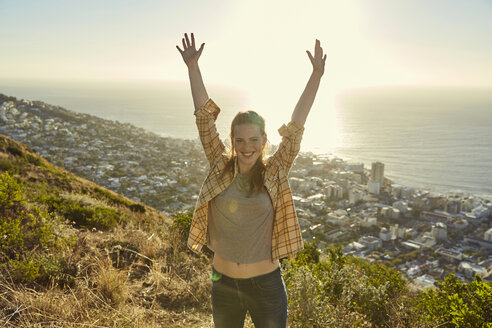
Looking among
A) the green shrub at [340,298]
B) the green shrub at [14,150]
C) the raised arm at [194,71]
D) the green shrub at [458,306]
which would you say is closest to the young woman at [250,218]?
the raised arm at [194,71]

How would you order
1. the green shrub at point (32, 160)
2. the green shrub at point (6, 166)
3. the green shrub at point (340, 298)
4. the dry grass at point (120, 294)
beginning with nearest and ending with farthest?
the dry grass at point (120, 294)
the green shrub at point (340, 298)
the green shrub at point (6, 166)
the green shrub at point (32, 160)

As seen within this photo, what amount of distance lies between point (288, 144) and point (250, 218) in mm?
481

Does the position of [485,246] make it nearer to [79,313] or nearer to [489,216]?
[489,216]

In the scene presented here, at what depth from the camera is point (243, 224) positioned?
5.20 feet

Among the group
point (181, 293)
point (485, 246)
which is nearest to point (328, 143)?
point (485, 246)

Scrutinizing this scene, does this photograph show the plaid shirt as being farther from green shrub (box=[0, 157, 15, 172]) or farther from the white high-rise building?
the white high-rise building

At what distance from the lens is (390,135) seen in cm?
5706

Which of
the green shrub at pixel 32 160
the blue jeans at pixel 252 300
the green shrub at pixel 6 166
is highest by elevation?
the blue jeans at pixel 252 300

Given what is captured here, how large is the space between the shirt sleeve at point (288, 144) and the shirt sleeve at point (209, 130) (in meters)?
0.35

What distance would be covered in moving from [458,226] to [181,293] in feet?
64.4

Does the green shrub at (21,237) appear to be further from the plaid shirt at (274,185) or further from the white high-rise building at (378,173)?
the white high-rise building at (378,173)

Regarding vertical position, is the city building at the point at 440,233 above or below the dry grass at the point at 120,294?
below

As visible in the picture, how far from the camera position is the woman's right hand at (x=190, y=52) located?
1.94 meters

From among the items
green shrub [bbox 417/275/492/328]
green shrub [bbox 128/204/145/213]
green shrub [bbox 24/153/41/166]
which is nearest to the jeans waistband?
green shrub [bbox 417/275/492/328]
